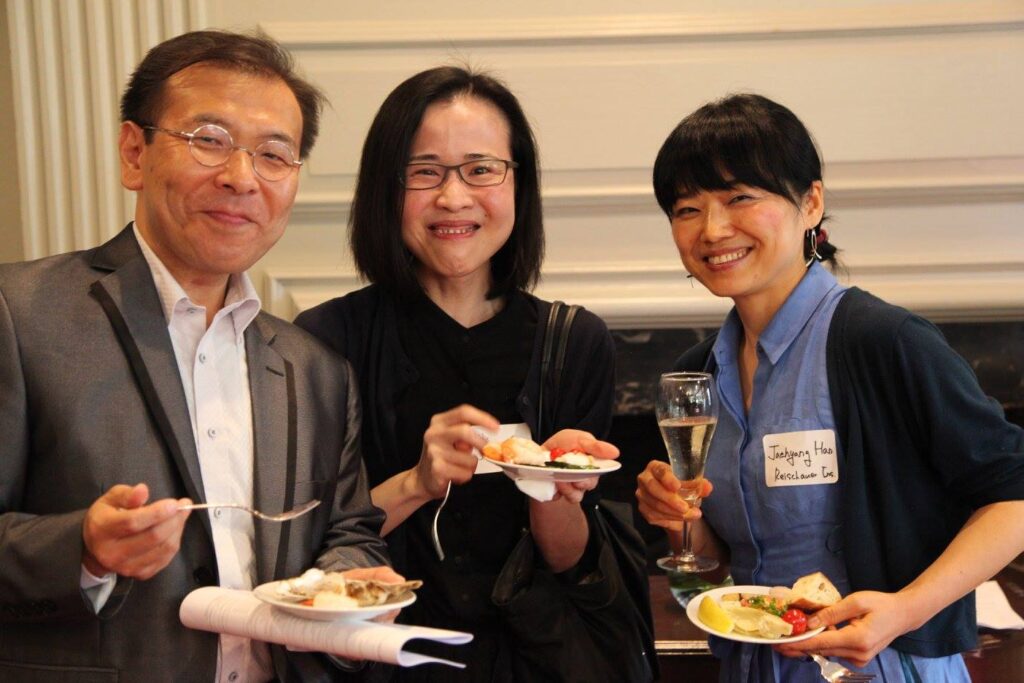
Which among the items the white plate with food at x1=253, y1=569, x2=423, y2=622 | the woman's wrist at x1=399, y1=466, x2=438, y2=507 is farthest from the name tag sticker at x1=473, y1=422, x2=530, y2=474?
the white plate with food at x1=253, y1=569, x2=423, y2=622

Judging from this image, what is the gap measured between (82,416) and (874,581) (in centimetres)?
131

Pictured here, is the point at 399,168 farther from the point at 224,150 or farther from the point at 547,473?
the point at 547,473

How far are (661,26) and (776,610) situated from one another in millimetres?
1901

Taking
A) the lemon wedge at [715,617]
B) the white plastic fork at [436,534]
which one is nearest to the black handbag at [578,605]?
the white plastic fork at [436,534]

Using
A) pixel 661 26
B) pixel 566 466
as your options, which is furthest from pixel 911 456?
pixel 661 26

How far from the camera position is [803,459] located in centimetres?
190

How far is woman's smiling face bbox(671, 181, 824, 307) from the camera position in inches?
78.5

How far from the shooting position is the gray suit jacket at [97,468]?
149 cm

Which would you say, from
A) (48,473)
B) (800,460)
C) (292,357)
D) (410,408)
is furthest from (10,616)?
(800,460)

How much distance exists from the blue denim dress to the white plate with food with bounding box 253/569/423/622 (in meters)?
0.76

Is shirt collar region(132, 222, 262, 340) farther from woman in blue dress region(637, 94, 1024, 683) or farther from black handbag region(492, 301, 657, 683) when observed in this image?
woman in blue dress region(637, 94, 1024, 683)

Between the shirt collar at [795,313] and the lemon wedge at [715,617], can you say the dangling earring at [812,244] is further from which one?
the lemon wedge at [715,617]

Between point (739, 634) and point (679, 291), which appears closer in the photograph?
point (739, 634)

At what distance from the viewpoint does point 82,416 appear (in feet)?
5.08
